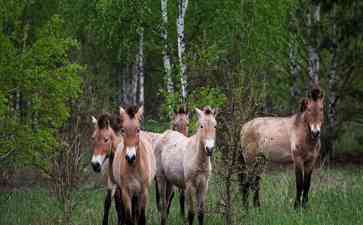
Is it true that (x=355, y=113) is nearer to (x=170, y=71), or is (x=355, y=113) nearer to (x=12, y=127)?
(x=170, y=71)

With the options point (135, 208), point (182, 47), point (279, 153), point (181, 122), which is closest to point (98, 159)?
point (135, 208)

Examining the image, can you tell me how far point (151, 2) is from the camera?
2417 centimetres

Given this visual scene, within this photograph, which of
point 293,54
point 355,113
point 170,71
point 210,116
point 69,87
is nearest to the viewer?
point 210,116

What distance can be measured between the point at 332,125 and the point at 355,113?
40.6 inches

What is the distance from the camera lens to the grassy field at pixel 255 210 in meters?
10.3

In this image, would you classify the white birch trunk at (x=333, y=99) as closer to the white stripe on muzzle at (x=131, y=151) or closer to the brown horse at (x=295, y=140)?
the brown horse at (x=295, y=140)

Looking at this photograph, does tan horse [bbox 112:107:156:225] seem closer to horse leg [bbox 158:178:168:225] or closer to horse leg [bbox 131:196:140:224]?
horse leg [bbox 131:196:140:224]

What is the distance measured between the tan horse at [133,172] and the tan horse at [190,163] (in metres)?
0.68

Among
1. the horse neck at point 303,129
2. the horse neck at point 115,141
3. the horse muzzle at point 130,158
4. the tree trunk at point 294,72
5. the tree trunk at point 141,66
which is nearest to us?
the horse muzzle at point 130,158

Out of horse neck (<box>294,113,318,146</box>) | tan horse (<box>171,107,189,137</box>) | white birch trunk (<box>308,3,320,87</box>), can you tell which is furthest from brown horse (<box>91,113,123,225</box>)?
white birch trunk (<box>308,3,320,87</box>)

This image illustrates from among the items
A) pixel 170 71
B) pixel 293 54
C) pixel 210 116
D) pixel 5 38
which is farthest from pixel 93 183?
pixel 210 116

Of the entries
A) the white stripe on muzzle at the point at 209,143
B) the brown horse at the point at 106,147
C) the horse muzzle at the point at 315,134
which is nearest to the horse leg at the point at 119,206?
the brown horse at the point at 106,147

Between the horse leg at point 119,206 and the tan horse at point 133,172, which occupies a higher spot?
the tan horse at point 133,172

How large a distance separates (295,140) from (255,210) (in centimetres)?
263
